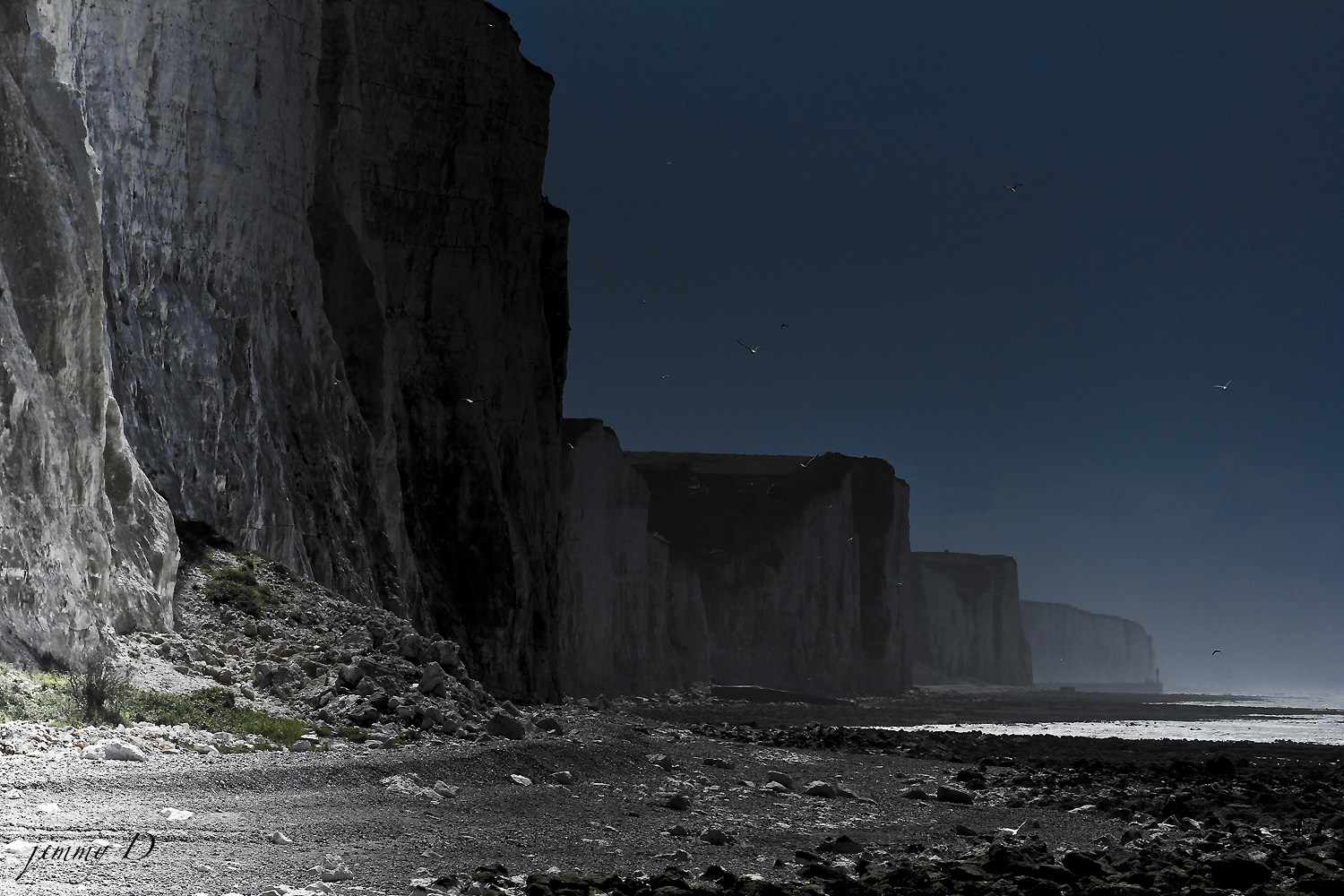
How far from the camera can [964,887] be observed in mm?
9422

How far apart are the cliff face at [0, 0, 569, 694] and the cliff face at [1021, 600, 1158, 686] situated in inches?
5339

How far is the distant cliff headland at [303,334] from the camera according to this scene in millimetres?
15016

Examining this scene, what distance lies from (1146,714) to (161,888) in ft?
177

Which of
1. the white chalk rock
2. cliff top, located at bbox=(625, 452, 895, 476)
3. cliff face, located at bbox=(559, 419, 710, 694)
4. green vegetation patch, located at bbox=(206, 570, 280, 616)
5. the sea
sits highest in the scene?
cliff top, located at bbox=(625, 452, 895, 476)

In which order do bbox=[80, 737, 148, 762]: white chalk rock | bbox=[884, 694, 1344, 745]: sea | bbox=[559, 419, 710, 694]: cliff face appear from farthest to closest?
bbox=[559, 419, 710, 694]: cliff face < bbox=[884, 694, 1344, 745]: sea < bbox=[80, 737, 148, 762]: white chalk rock

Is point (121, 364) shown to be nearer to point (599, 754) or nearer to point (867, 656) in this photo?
point (599, 754)

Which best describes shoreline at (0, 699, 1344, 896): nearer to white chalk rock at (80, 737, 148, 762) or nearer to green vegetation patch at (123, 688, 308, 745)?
white chalk rock at (80, 737, 148, 762)

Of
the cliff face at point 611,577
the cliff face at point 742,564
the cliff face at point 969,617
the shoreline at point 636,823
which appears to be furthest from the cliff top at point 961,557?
the shoreline at point 636,823

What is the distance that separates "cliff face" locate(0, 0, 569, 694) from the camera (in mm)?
15055

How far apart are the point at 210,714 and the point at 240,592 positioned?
524 cm

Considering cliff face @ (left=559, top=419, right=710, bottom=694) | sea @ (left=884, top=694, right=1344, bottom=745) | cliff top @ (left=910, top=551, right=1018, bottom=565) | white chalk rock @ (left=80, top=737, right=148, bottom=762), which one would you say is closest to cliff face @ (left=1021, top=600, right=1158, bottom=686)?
cliff top @ (left=910, top=551, right=1018, bottom=565)

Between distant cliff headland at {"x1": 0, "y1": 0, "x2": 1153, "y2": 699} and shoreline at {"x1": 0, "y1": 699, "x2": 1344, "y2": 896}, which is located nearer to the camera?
shoreline at {"x1": 0, "y1": 699, "x2": 1344, "y2": 896}

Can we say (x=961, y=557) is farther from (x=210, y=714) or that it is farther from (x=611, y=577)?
(x=210, y=714)

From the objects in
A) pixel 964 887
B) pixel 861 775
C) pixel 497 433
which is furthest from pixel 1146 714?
pixel 964 887
